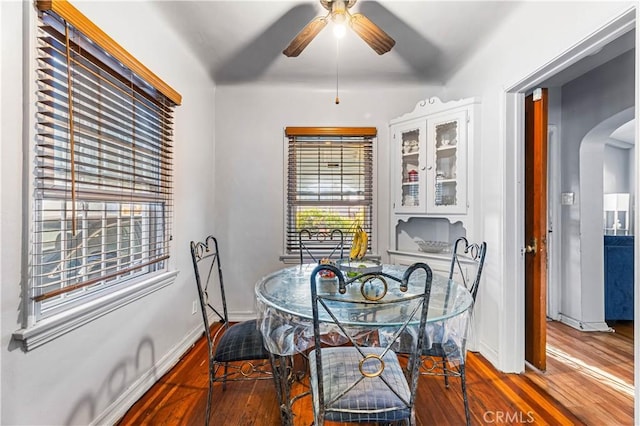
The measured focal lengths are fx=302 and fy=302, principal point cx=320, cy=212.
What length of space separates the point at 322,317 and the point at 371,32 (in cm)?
159

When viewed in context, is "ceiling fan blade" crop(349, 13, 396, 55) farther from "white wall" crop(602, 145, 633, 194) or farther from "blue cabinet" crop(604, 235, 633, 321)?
"white wall" crop(602, 145, 633, 194)

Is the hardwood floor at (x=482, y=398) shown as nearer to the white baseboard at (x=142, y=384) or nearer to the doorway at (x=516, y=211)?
the white baseboard at (x=142, y=384)

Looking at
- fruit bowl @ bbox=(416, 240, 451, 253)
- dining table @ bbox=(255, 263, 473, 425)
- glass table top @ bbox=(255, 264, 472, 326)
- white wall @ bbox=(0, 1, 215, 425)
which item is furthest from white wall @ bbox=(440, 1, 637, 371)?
white wall @ bbox=(0, 1, 215, 425)

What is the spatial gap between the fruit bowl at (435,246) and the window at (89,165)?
7.47ft

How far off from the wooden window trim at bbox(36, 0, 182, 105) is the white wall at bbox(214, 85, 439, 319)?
1096 millimetres

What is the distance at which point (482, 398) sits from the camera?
1.89m

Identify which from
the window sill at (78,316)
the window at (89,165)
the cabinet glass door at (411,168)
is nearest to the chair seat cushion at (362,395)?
the window sill at (78,316)

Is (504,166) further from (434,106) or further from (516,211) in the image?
(434,106)

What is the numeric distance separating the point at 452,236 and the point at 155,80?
9.22 feet

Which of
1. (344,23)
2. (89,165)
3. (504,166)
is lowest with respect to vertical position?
(89,165)

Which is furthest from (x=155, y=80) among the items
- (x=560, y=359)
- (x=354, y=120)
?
(x=560, y=359)

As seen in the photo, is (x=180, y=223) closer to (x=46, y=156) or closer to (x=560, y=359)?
(x=46, y=156)

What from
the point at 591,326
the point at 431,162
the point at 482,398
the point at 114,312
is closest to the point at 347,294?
the point at 482,398

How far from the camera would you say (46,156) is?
1219 mm
